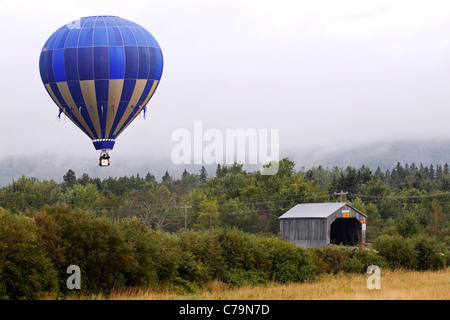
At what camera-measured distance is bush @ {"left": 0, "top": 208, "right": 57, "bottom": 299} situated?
86.0ft

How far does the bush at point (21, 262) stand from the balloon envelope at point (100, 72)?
64.0ft

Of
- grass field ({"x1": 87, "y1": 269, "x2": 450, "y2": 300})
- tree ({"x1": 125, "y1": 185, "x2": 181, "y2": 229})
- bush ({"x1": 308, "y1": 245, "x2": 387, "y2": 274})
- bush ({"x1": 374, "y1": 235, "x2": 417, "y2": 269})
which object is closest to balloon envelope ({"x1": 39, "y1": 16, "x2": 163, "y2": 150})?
bush ({"x1": 308, "y1": 245, "x2": 387, "y2": 274})

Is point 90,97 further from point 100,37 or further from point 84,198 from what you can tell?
point 84,198

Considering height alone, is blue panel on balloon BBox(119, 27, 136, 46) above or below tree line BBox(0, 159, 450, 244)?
above

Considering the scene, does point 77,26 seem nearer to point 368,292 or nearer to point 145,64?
point 145,64

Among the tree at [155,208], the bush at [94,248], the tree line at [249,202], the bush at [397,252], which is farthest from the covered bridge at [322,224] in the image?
the bush at [94,248]

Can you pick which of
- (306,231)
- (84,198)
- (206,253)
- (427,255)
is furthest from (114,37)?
(84,198)

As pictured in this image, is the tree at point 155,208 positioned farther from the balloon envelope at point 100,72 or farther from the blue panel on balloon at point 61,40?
the blue panel on balloon at point 61,40

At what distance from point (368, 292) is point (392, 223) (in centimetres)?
8290

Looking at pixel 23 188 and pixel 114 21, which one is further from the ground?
pixel 114 21

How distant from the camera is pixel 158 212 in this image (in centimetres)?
11269

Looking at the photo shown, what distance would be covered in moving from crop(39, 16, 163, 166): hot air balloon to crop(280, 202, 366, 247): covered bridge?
91.8 feet

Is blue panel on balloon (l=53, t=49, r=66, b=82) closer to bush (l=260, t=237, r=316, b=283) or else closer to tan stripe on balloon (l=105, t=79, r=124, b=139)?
tan stripe on balloon (l=105, t=79, r=124, b=139)

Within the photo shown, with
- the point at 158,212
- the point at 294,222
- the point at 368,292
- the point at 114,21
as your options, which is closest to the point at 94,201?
the point at 158,212
